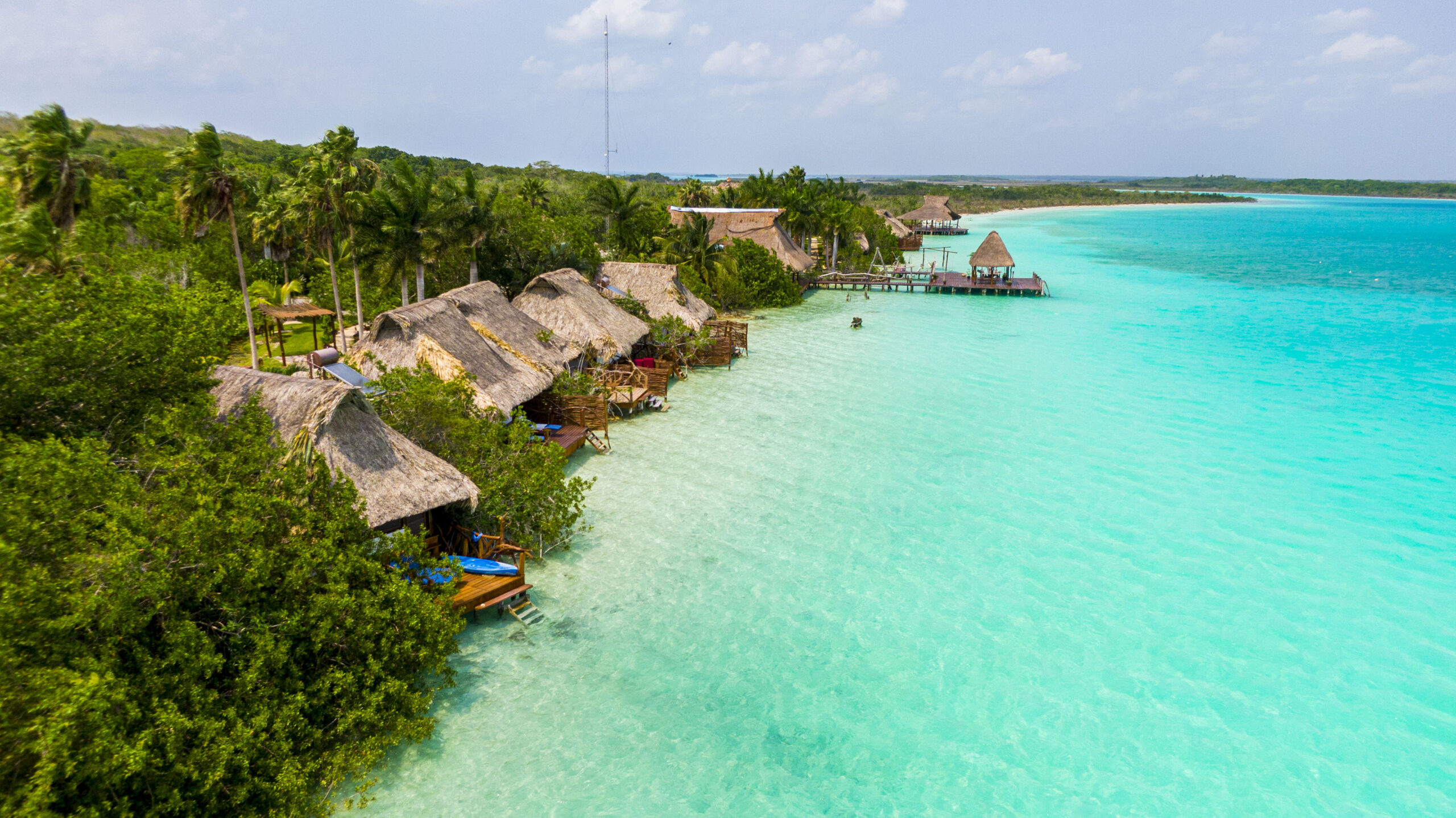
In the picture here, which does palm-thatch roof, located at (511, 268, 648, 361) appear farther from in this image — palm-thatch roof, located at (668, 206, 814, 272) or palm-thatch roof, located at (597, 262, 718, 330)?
palm-thatch roof, located at (668, 206, 814, 272)

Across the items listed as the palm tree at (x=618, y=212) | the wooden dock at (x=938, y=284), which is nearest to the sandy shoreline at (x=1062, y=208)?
the wooden dock at (x=938, y=284)

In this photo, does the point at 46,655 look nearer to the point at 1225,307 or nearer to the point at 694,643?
the point at 694,643

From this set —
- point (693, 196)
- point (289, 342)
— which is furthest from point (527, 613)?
point (693, 196)

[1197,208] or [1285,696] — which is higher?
[1197,208]

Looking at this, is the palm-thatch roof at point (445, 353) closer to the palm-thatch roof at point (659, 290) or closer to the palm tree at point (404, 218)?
the palm tree at point (404, 218)

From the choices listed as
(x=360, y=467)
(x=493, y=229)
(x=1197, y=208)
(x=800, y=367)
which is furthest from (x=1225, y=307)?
(x=1197, y=208)
